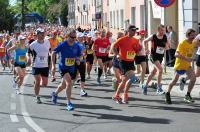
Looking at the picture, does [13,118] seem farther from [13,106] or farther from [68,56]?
[68,56]

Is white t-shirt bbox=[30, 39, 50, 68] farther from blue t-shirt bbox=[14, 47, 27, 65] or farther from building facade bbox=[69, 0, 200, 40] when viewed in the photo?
building facade bbox=[69, 0, 200, 40]

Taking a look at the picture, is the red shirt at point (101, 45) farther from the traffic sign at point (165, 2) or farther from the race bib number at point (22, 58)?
the race bib number at point (22, 58)

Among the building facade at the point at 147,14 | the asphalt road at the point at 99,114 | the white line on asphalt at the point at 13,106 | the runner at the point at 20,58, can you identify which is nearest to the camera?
the asphalt road at the point at 99,114

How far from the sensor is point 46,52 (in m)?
13.9

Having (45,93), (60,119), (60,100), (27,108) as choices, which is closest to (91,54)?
(45,93)

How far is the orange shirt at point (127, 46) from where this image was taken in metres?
13.1

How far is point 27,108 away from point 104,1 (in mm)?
41319

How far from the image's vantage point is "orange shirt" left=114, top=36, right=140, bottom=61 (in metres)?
13.1

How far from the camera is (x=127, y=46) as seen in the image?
13117mm

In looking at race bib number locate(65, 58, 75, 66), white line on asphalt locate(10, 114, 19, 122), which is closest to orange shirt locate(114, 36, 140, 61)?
race bib number locate(65, 58, 75, 66)

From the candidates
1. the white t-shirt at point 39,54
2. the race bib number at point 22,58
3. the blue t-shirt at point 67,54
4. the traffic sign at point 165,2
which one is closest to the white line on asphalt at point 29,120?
the white t-shirt at point 39,54

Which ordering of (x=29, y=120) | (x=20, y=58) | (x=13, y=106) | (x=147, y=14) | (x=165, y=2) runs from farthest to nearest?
(x=147, y=14) → (x=165, y=2) → (x=20, y=58) → (x=13, y=106) → (x=29, y=120)

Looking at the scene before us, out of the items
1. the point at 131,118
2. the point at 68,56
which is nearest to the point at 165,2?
the point at 68,56

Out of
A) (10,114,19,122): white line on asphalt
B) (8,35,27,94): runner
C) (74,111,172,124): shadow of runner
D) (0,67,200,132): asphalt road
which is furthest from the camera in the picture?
(8,35,27,94): runner
